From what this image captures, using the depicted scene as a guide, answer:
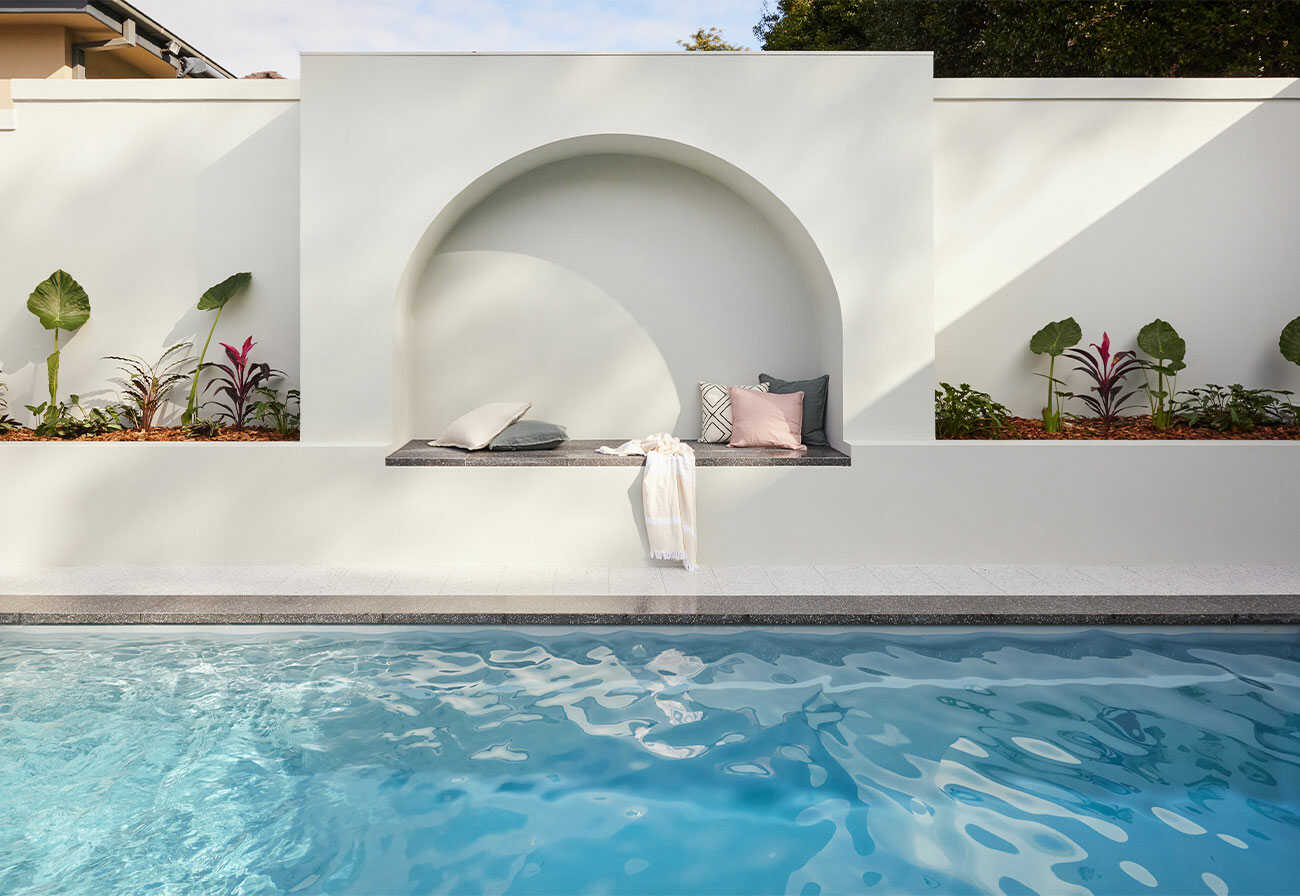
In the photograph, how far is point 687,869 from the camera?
298 cm

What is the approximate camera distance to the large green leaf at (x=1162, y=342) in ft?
21.8

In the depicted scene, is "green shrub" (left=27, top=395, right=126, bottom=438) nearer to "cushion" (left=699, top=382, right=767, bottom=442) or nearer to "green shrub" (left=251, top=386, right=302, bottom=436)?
"green shrub" (left=251, top=386, right=302, bottom=436)

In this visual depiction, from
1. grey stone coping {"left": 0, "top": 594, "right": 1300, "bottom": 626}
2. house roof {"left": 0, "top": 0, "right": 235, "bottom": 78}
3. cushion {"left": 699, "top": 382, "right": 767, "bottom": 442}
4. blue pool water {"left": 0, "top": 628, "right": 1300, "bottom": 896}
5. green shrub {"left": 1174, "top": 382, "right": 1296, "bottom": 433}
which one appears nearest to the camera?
blue pool water {"left": 0, "top": 628, "right": 1300, "bottom": 896}

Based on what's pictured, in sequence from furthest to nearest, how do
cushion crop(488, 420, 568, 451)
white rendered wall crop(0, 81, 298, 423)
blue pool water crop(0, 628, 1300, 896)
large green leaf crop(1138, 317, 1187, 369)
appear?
1. white rendered wall crop(0, 81, 298, 423)
2. large green leaf crop(1138, 317, 1187, 369)
3. cushion crop(488, 420, 568, 451)
4. blue pool water crop(0, 628, 1300, 896)

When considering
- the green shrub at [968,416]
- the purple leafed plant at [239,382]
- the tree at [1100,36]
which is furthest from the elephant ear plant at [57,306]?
the tree at [1100,36]

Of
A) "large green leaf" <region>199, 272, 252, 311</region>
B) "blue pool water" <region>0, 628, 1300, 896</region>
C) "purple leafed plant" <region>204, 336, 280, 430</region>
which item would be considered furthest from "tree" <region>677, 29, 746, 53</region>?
"blue pool water" <region>0, 628, 1300, 896</region>

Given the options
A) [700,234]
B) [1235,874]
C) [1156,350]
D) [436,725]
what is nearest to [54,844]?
[436,725]

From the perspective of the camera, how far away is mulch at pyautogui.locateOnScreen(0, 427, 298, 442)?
6.38 meters

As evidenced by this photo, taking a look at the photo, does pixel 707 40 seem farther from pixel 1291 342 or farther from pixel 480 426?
pixel 480 426

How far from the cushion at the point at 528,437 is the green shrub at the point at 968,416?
2697 millimetres

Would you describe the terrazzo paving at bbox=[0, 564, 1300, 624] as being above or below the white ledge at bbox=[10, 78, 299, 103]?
below

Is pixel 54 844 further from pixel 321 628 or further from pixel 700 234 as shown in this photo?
pixel 700 234

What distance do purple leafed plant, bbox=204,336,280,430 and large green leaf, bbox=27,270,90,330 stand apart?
39.6 inches

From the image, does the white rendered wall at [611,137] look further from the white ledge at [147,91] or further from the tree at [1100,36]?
the tree at [1100,36]
